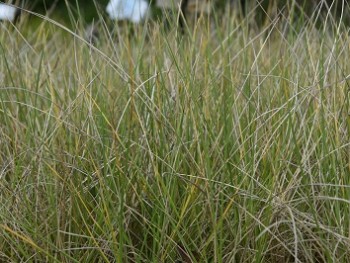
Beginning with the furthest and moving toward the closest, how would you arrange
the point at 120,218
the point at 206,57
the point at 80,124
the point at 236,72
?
the point at 236,72 < the point at 206,57 < the point at 80,124 < the point at 120,218

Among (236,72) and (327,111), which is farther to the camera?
(236,72)

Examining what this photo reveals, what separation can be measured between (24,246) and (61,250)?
0.49 feet

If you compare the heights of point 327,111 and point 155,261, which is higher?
point 327,111

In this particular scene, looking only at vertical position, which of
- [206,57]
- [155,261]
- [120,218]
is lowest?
[155,261]

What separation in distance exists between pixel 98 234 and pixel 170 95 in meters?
0.39

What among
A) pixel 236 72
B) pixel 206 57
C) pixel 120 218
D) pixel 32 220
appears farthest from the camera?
pixel 236 72

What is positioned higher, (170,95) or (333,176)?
(170,95)

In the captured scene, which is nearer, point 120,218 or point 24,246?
point 120,218

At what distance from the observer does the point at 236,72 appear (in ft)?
6.48

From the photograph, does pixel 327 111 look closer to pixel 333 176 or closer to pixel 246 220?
pixel 333 176

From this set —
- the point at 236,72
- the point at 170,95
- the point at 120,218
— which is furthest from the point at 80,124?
the point at 236,72

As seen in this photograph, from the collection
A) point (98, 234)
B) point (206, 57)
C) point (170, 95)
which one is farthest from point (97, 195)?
point (206, 57)

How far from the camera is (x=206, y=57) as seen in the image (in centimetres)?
174

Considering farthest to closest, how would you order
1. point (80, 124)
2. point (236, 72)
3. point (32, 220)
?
1. point (236, 72)
2. point (80, 124)
3. point (32, 220)
